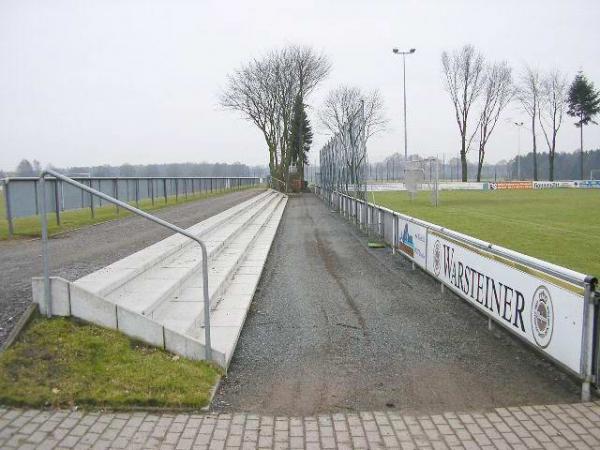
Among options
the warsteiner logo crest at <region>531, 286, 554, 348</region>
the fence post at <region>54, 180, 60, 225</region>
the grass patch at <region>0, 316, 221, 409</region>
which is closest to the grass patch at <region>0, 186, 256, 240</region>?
the fence post at <region>54, 180, 60, 225</region>

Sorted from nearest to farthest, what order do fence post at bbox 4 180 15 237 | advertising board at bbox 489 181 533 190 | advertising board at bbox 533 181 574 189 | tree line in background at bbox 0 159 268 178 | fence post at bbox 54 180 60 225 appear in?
1. fence post at bbox 4 180 15 237
2. fence post at bbox 54 180 60 225
3. tree line in background at bbox 0 159 268 178
4. advertising board at bbox 489 181 533 190
5. advertising board at bbox 533 181 574 189

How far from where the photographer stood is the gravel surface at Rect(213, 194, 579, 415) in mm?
4402

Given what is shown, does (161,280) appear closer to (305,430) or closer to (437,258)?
(305,430)

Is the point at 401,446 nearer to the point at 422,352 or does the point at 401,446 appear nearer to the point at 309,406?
the point at 309,406

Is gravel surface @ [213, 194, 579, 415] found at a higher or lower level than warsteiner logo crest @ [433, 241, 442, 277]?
lower

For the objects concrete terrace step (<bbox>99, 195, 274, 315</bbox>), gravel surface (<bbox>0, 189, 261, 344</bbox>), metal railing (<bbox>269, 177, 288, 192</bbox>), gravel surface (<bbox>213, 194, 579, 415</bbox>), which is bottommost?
gravel surface (<bbox>213, 194, 579, 415</bbox>)

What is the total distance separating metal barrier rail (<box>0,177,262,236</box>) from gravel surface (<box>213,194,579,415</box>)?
2.73 meters

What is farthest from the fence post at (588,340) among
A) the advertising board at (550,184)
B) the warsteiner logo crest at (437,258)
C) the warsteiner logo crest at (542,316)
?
the advertising board at (550,184)

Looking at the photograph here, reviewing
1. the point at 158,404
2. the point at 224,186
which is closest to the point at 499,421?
the point at 158,404

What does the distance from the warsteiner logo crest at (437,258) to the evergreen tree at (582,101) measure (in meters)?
62.8

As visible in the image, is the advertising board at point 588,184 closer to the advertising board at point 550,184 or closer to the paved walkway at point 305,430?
the advertising board at point 550,184

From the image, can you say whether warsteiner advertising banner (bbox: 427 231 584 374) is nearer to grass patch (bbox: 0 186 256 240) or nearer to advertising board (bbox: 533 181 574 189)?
grass patch (bbox: 0 186 256 240)

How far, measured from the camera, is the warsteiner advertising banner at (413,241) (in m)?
9.50

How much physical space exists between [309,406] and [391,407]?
2.17 feet
